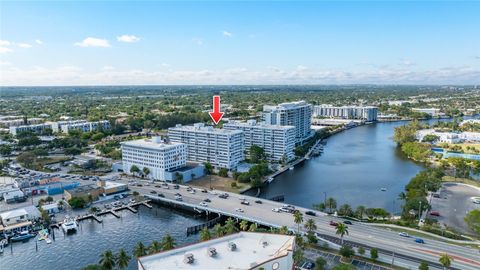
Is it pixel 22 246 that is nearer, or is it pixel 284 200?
pixel 22 246

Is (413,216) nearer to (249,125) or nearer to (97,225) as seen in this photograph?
(97,225)

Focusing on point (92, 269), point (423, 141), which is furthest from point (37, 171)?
point (423, 141)

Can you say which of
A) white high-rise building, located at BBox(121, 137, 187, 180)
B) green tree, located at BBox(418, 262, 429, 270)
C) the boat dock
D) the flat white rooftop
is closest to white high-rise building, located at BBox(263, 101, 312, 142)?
white high-rise building, located at BBox(121, 137, 187, 180)

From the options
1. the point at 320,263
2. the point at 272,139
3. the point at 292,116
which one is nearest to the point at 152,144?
the point at 272,139

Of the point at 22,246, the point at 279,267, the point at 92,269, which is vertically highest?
the point at 279,267

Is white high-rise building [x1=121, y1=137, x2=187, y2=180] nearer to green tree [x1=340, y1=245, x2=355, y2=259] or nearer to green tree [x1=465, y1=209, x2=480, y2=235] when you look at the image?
green tree [x1=340, y1=245, x2=355, y2=259]
